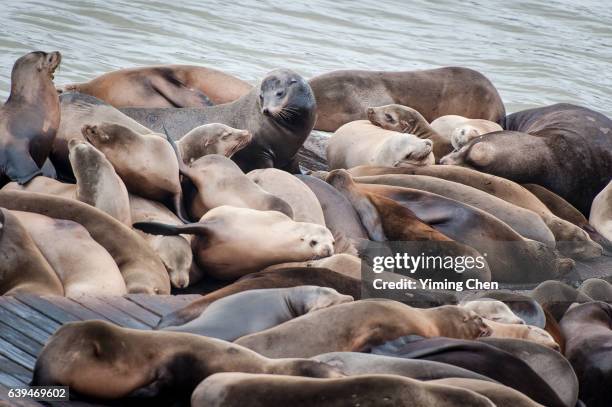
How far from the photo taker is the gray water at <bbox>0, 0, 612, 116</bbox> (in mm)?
13961

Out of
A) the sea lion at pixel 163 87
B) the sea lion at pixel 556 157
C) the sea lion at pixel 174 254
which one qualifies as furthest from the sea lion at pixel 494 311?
the sea lion at pixel 163 87

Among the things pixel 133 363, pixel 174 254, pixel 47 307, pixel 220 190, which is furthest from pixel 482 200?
pixel 133 363

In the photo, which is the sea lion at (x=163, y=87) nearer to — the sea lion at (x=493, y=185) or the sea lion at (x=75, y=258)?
the sea lion at (x=493, y=185)

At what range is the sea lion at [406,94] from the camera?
375 inches

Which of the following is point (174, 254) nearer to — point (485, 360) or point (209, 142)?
point (209, 142)

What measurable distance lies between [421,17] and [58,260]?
15.7m

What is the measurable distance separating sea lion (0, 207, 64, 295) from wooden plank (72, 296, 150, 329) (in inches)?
8.3

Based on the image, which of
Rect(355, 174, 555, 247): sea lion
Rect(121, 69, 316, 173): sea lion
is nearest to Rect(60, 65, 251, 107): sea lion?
Answer: Rect(121, 69, 316, 173): sea lion

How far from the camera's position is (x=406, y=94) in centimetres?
969

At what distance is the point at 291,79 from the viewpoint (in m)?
7.61

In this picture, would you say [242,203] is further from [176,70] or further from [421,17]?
[421,17]

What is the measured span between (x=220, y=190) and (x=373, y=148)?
2.01 metres

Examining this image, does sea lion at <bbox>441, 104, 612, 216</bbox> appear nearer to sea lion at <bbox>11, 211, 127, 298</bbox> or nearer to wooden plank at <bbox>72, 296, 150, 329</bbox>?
sea lion at <bbox>11, 211, 127, 298</bbox>

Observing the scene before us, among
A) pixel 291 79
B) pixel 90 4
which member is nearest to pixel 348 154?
pixel 291 79
